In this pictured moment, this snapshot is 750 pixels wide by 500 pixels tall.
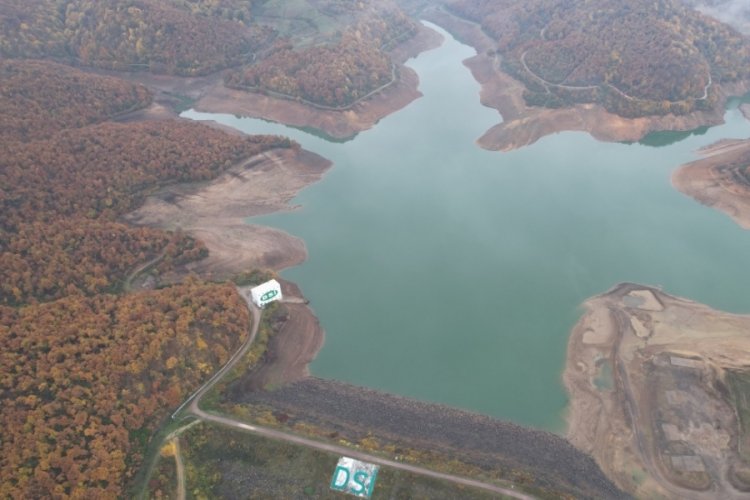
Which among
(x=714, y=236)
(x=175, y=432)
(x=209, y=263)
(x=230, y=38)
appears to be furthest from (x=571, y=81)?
(x=175, y=432)

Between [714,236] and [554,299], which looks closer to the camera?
[554,299]

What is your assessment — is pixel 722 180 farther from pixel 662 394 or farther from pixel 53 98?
pixel 53 98

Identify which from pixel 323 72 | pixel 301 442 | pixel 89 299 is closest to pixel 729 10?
pixel 323 72

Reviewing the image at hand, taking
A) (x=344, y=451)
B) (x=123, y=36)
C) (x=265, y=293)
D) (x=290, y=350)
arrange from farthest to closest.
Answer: (x=123, y=36) → (x=265, y=293) → (x=290, y=350) → (x=344, y=451)

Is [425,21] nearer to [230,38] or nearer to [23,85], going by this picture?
[230,38]

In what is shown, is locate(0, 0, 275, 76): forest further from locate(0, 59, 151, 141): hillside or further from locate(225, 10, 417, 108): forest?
locate(0, 59, 151, 141): hillside

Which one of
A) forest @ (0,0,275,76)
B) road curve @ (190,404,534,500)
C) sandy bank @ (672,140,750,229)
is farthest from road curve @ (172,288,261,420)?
forest @ (0,0,275,76)

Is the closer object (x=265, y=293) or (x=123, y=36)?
(x=265, y=293)
